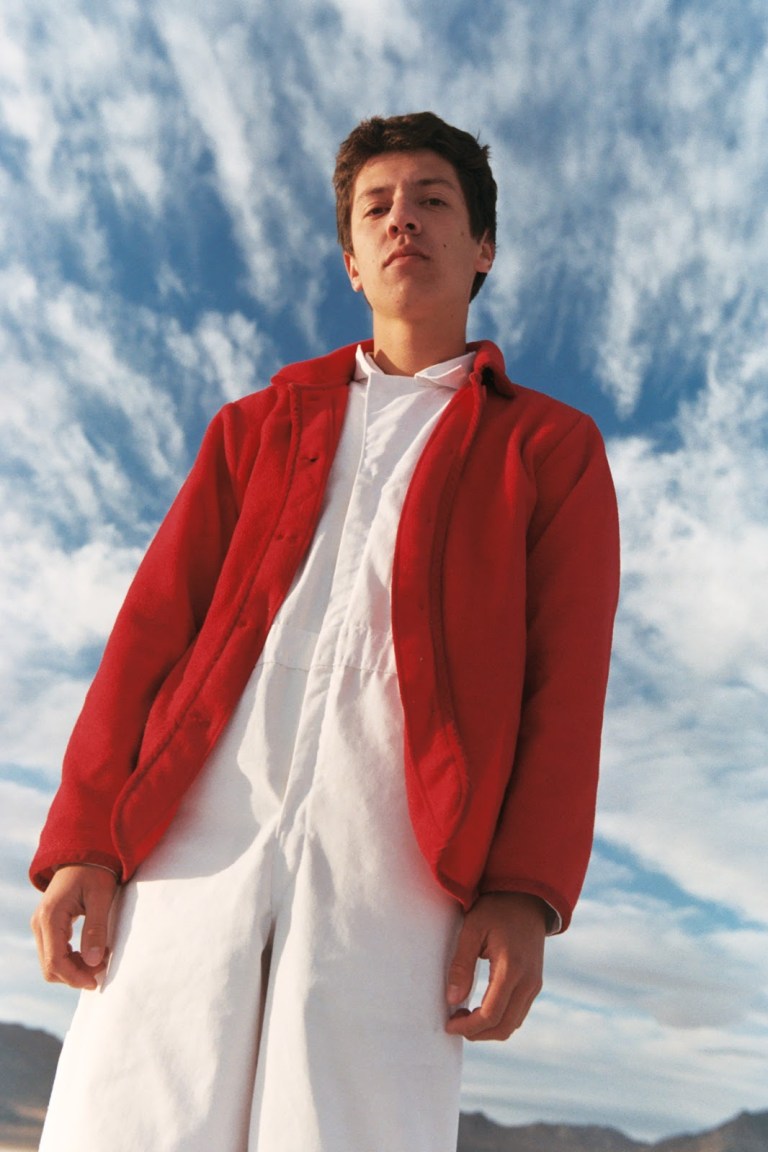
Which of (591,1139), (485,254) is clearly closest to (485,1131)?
(591,1139)

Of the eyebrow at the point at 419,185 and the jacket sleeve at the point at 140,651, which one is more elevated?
the eyebrow at the point at 419,185

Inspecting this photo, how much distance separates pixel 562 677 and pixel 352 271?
1.35 m

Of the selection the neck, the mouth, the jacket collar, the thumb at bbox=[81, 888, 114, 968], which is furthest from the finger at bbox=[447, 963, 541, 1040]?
the mouth

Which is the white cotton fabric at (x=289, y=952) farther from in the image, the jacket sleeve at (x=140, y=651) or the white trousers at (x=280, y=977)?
the jacket sleeve at (x=140, y=651)

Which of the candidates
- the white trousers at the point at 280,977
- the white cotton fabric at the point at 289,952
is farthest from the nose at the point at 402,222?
the white trousers at the point at 280,977

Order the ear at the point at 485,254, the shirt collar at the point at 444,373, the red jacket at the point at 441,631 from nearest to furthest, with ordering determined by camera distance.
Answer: the red jacket at the point at 441,631
the shirt collar at the point at 444,373
the ear at the point at 485,254

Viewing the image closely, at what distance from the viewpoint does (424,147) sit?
8.57 feet

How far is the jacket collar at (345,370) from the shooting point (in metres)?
2.38

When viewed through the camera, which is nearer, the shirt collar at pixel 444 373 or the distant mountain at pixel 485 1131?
the shirt collar at pixel 444 373

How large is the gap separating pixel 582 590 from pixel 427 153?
1203mm

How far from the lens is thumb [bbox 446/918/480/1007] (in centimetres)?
164

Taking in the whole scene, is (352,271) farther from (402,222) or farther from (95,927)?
(95,927)

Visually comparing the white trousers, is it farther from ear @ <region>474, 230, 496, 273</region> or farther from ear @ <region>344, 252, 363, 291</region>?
ear @ <region>474, 230, 496, 273</region>

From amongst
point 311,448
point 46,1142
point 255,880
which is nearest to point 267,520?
point 311,448
